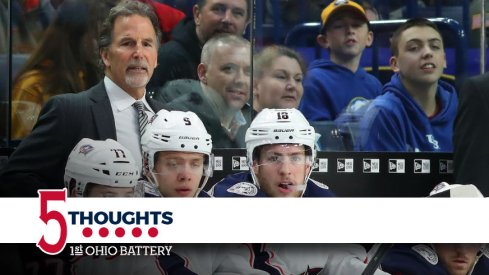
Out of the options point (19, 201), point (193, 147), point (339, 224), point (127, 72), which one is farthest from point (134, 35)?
point (339, 224)

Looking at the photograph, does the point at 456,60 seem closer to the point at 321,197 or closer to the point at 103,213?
the point at 321,197

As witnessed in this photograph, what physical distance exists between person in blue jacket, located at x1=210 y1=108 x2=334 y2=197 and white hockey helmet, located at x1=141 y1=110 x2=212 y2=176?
0.17 meters

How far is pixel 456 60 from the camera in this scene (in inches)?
208

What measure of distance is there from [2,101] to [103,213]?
2.38 ft

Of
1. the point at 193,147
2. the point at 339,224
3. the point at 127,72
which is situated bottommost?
the point at 339,224

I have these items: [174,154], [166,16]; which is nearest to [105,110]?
[174,154]

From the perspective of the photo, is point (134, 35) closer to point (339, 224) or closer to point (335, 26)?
point (335, 26)

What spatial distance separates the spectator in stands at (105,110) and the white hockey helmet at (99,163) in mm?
31

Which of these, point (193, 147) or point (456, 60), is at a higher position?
point (456, 60)

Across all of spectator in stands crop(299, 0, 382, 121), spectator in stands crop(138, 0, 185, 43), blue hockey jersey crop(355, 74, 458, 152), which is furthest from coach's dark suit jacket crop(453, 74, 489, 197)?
spectator in stands crop(138, 0, 185, 43)

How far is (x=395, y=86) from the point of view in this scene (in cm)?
534

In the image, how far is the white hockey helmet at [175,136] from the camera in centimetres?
532

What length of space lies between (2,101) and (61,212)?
24.0 inches

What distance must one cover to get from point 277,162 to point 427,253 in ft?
2.74
